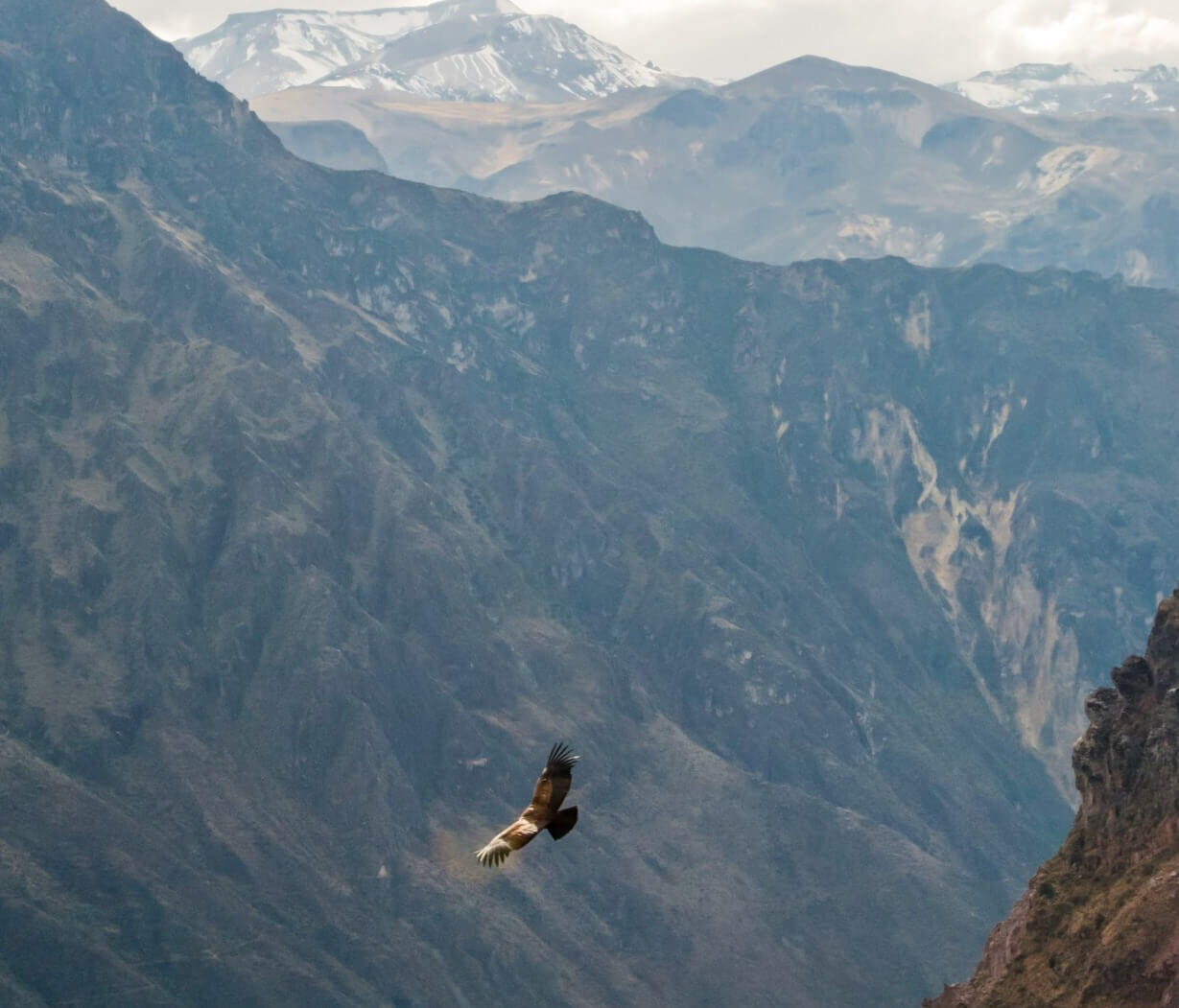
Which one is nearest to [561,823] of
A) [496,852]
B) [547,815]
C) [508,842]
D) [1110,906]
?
[547,815]

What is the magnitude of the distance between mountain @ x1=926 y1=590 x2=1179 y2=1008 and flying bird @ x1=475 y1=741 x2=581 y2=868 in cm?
9103

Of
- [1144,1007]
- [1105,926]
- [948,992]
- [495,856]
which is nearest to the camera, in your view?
[495,856]

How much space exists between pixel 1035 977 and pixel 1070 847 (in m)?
18.2

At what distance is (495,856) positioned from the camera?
83.6 m

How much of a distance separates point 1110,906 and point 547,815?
10907 centimetres

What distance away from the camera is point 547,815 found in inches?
3388

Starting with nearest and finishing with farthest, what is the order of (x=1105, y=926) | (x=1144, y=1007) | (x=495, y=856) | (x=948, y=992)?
(x=495, y=856), (x=1144, y=1007), (x=1105, y=926), (x=948, y=992)

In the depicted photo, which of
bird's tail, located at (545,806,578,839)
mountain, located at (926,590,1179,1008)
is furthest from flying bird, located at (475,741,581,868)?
mountain, located at (926,590,1179,1008)

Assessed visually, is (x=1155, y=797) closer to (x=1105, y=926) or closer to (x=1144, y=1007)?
(x=1105, y=926)

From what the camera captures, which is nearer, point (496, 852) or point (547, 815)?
point (496, 852)

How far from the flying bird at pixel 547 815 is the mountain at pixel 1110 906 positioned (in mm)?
91025

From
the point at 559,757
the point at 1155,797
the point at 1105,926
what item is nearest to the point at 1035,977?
the point at 1105,926

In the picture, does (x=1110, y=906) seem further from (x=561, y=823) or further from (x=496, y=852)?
(x=496, y=852)

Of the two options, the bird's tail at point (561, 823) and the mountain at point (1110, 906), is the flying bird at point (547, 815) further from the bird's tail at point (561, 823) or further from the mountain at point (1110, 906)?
the mountain at point (1110, 906)
